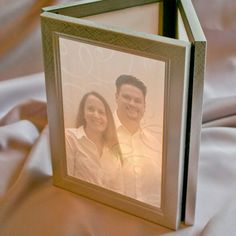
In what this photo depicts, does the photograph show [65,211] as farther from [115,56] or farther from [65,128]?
[115,56]

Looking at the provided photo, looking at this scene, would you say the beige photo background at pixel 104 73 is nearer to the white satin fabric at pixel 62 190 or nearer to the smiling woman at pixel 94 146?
the smiling woman at pixel 94 146

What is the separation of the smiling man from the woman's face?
18 mm

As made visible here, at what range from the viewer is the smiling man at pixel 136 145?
2.11ft

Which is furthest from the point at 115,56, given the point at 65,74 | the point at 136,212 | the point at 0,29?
the point at 0,29

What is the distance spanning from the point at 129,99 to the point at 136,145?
0.20 ft

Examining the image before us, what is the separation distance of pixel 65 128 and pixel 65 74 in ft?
0.25

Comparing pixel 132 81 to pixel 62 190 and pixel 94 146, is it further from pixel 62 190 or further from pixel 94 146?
pixel 62 190

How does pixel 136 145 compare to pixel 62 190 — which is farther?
pixel 62 190

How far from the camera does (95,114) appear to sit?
0.69m

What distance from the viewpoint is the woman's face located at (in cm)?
68

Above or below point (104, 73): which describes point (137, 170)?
below

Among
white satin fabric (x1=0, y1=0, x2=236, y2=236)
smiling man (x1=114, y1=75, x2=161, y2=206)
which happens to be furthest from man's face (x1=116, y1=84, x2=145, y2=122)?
white satin fabric (x1=0, y1=0, x2=236, y2=236)

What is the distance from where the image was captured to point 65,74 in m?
0.68

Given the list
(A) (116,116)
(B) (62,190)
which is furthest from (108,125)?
(B) (62,190)
